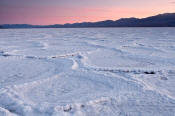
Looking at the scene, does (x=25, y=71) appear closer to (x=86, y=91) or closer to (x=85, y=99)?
(x=86, y=91)

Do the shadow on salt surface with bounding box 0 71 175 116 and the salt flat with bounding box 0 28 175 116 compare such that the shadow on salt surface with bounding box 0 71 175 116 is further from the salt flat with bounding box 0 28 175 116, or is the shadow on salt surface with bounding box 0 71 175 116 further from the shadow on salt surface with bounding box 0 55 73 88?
the shadow on salt surface with bounding box 0 55 73 88

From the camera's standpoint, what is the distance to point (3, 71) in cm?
293

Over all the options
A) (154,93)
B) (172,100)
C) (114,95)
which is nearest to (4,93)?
(114,95)

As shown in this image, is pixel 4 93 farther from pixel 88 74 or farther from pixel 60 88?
pixel 88 74

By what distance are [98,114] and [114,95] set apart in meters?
0.41

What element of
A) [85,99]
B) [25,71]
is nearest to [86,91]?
[85,99]

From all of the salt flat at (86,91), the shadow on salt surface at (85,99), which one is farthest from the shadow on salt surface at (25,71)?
the shadow on salt surface at (85,99)

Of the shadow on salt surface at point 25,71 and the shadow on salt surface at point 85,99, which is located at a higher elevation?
the shadow on salt surface at point 25,71

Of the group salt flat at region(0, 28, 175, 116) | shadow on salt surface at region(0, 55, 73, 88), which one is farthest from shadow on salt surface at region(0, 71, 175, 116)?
shadow on salt surface at region(0, 55, 73, 88)

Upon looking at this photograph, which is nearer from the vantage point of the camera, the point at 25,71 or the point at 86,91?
the point at 86,91

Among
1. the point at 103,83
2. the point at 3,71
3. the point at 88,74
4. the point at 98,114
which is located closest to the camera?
the point at 98,114

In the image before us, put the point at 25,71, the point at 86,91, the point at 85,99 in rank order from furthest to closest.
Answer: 1. the point at 25,71
2. the point at 86,91
3. the point at 85,99

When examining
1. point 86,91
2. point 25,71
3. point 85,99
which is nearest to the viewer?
point 85,99

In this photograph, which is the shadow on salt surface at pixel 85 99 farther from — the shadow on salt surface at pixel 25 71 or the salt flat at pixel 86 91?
the shadow on salt surface at pixel 25 71
